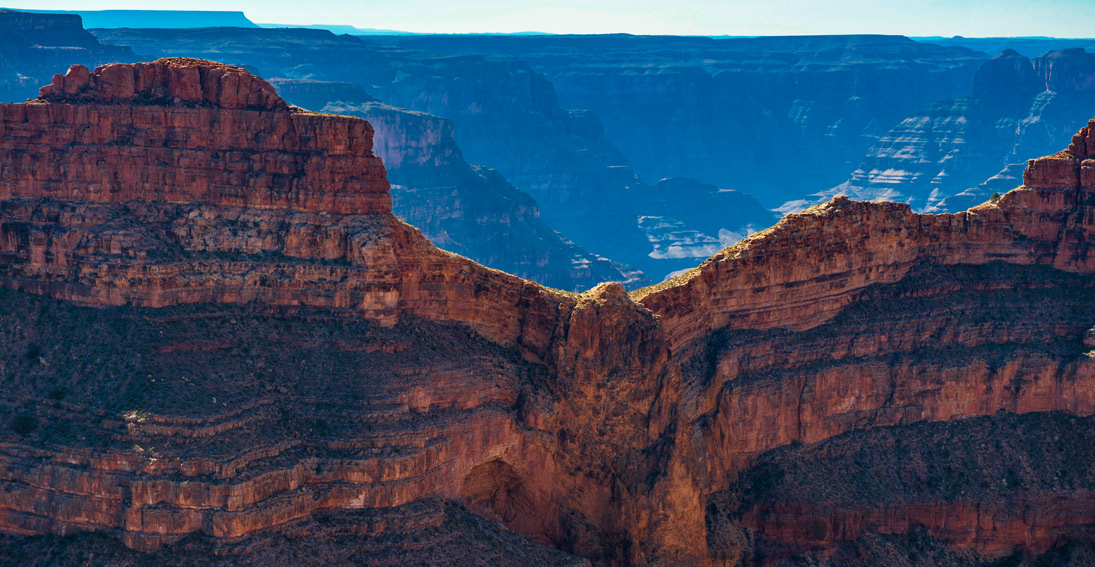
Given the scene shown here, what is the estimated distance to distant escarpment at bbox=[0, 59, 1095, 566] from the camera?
6531 centimetres

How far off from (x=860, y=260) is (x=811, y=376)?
7854mm

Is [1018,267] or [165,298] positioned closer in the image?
[165,298]

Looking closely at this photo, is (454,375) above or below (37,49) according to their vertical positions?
below

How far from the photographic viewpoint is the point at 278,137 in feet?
250

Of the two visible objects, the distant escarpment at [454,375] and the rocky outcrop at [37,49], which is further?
the rocky outcrop at [37,49]

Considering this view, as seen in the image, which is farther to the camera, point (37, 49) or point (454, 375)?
point (37, 49)

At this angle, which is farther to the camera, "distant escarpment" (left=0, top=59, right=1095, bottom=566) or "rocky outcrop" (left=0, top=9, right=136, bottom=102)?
"rocky outcrop" (left=0, top=9, right=136, bottom=102)

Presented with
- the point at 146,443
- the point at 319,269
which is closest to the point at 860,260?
the point at 319,269

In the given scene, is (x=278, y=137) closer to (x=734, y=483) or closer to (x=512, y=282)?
(x=512, y=282)

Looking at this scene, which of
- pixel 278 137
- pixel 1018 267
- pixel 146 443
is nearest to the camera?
pixel 146 443

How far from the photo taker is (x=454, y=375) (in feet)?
238

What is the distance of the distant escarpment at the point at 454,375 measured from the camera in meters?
65.3

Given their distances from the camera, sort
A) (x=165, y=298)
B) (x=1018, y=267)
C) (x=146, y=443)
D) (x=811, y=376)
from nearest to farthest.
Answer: (x=146, y=443) → (x=165, y=298) → (x=811, y=376) → (x=1018, y=267)

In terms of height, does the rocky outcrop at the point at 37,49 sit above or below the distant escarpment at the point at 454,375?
above
